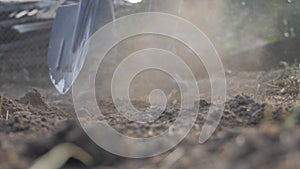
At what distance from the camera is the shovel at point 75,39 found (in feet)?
17.1

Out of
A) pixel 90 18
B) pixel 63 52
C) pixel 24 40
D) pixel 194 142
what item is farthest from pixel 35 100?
pixel 24 40

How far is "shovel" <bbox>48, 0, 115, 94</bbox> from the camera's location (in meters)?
5.20

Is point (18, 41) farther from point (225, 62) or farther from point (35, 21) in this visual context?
point (225, 62)

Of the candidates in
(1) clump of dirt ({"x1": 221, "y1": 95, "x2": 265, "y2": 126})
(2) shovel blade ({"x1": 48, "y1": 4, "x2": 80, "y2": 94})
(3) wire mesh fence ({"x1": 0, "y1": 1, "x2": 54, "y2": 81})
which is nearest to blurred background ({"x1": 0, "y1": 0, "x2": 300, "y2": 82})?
(3) wire mesh fence ({"x1": 0, "y1": 1, "x2": 54, "y2": 81})

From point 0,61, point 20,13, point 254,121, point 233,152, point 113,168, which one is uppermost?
point 233,152

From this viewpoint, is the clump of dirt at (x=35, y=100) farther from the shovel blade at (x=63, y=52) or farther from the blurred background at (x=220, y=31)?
the blurred background at (x=220, y=31)

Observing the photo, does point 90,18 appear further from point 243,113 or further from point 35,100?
point 243,113

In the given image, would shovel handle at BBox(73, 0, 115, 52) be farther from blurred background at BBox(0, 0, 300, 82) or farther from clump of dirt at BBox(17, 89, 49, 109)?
blurred background at BBox(0, 0, 300, 82)

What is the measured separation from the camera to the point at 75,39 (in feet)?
17.8

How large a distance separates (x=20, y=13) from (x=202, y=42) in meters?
2.47

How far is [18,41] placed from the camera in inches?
321

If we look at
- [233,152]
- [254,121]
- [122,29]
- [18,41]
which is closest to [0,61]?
[18,41]

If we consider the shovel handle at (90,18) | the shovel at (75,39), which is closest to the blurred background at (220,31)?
the shovel at (75,39)

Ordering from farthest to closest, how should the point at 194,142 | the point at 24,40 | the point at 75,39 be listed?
the point at 24,40 < the point at 75,39 < the point at 194,142
